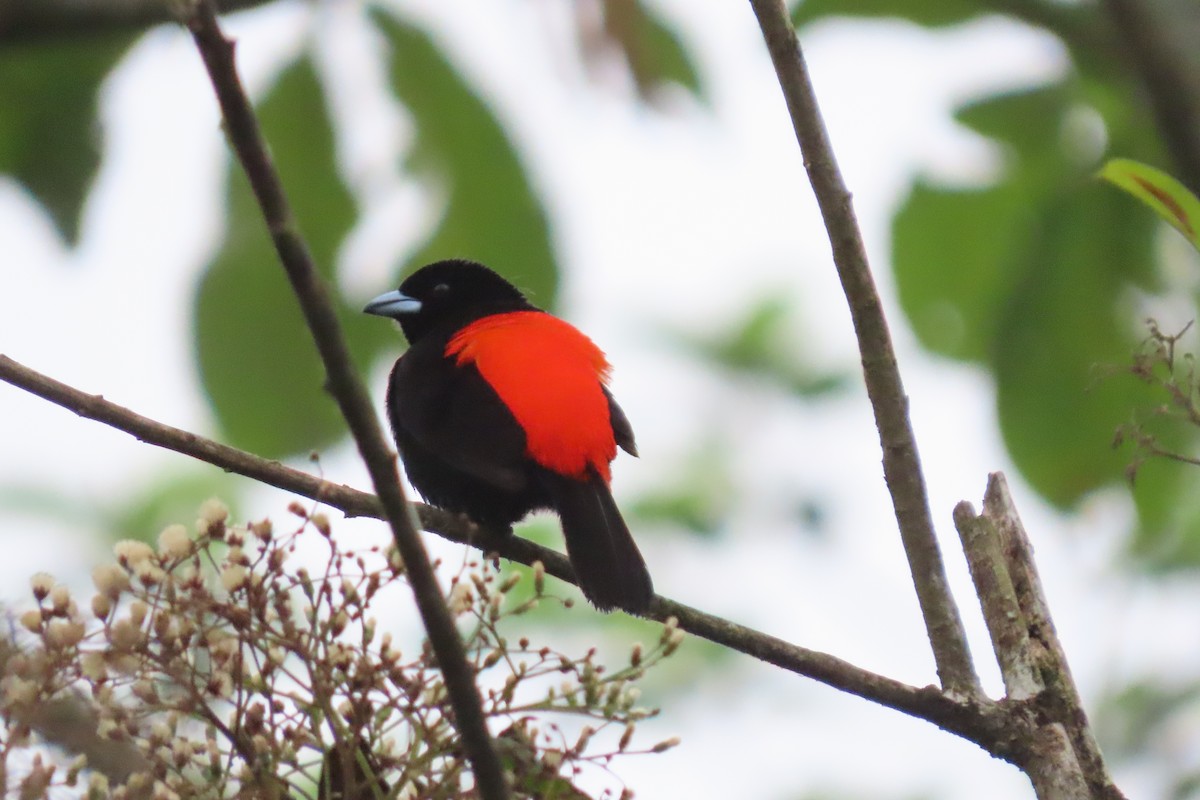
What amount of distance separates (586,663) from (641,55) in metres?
1.45

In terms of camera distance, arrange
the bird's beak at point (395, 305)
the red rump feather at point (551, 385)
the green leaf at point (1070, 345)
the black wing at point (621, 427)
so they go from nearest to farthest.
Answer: the green leaf at point (1070, 345) → the red rump feather at point (551, 385) → the black wing at point (621, 427) → the bird's beak at point (395, 305)

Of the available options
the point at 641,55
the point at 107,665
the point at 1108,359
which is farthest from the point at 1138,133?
the point at 107,665

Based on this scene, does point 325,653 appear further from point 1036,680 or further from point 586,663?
point 1036,680

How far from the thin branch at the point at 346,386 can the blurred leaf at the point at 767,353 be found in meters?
8.45

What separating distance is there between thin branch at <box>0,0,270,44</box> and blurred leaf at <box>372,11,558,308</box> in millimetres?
429

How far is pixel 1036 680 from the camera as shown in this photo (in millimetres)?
2633

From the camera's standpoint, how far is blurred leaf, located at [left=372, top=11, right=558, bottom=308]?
3666 millimetres

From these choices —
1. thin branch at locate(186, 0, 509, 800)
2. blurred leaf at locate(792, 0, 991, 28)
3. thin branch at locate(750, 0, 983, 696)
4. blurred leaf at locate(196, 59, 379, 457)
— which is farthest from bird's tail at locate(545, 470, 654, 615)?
thin branch at locate(186, 0, 509, 800)

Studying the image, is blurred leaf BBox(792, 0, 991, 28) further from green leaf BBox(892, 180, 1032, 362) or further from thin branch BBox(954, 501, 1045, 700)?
thin branch BBox(954, 501, 1045, 700)

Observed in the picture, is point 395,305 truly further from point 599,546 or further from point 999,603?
point 999,603

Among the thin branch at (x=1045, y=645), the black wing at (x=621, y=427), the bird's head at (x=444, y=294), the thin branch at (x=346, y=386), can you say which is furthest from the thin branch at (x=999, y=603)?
the bird's head at (x=444, y=294)

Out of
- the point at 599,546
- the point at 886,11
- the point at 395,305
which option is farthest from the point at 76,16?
the point at 395,305

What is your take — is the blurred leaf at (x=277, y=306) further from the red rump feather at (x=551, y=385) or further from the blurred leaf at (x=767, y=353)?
the blurred leaf at (x=767, y=353)

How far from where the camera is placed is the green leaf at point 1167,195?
7.83ft
